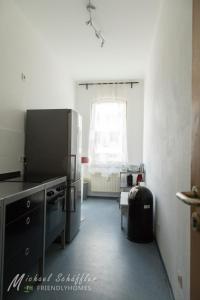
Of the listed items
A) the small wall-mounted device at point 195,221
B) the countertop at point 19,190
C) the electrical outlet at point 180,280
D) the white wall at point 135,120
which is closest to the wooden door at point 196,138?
the small wall-mounted device at point 195,221

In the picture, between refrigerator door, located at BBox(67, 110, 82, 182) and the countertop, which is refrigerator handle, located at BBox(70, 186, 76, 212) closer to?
refrigerator door, located at BBox(67, 110, 82, 182)

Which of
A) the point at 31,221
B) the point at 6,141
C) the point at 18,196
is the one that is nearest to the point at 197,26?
the point at 18,196

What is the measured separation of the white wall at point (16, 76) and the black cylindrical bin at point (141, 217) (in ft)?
5.43

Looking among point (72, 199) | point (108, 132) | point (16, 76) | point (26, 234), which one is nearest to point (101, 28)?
point (16, 76)

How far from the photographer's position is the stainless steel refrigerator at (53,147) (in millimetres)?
2861

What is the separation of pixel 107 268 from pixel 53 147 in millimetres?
1590

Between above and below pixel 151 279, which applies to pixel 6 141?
above

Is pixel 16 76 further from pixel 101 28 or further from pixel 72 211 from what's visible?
pixel 72 211

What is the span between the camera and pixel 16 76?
2777 mm

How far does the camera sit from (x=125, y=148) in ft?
17.6

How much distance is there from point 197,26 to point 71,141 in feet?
7.31

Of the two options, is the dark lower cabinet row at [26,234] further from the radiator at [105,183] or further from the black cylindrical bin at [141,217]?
the radiator at [105,183]

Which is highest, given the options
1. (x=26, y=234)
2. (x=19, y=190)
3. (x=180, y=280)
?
(x=19, y=190)

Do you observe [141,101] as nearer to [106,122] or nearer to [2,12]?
[106,122]
